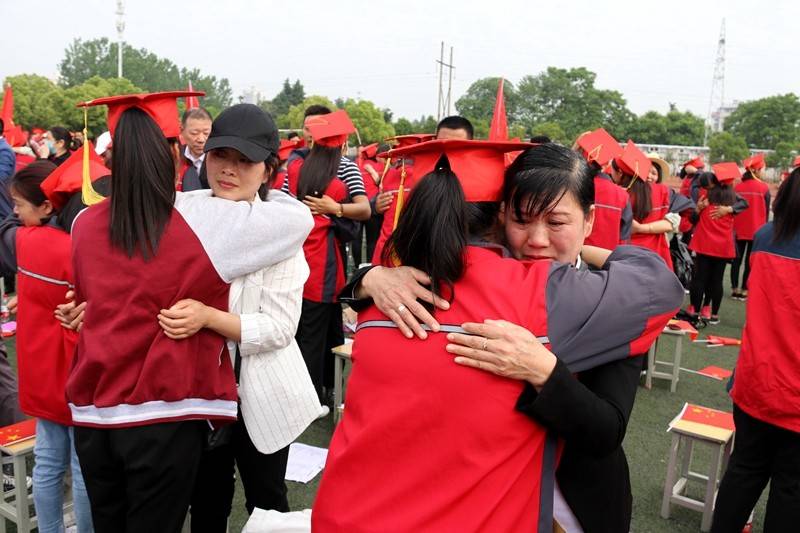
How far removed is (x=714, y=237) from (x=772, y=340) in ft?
18.0

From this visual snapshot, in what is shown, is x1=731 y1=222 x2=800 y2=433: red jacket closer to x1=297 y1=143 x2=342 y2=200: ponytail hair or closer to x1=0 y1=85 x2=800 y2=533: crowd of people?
x1=0 y1=85 x2=800 y2=533: crowd of people

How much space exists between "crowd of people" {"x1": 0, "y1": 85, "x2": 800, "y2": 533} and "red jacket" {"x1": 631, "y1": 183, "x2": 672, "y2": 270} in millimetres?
2699

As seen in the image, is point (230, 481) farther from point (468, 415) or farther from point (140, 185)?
point (468, 415)

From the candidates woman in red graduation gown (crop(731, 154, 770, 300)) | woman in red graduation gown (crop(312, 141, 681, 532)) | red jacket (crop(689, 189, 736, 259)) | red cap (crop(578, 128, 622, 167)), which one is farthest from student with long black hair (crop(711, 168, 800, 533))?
woman in red graduation gown (crop(731, 154, 770, 300))

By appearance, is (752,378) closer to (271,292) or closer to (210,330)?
(271,292)

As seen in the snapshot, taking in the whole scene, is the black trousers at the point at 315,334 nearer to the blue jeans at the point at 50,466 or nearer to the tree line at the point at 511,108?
the blue jeans at the point at 50,466

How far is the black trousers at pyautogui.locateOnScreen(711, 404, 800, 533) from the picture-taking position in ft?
8.96

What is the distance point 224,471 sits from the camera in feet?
8.12

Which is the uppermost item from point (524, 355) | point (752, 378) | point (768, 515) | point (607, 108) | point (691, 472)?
point (607, 108)

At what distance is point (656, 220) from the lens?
5.90 meters

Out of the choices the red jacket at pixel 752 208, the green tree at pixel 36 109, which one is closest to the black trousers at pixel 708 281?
the red jacket at pixel 752 208

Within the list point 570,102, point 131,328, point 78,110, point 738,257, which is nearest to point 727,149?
point 738,257

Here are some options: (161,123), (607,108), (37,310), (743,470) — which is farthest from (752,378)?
(607,108)

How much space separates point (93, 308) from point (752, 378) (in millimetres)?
2613
